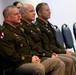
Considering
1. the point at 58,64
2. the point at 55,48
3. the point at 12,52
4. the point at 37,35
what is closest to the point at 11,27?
the point at 12,52

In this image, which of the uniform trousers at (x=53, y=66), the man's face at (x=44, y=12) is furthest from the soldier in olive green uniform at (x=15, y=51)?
the man's face at (x=44, y=12)

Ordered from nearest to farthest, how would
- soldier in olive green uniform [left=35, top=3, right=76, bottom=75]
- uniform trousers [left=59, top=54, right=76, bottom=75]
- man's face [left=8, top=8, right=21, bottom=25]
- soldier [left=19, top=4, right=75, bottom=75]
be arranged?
man's face [left=8, top=8, right=21, bottom=25]
soldier [left=19, top=4, right=75, bottom=75]
uniform trousers [left=59, top=54, right=76, bottom=75]
soldier in olive green uniform [left=35, top=3, right=76, bottom=75]

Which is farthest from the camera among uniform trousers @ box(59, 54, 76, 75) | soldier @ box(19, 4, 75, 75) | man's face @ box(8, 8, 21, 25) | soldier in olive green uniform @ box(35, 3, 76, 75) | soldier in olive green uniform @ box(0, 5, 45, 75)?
soldier in olive green uniform @ box(35, 3, 76, 75)

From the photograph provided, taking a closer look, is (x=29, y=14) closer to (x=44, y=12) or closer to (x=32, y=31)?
(x=32, y=31)

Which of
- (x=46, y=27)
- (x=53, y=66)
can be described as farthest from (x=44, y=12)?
(x=53, y=66)

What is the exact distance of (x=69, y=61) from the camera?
330 cm

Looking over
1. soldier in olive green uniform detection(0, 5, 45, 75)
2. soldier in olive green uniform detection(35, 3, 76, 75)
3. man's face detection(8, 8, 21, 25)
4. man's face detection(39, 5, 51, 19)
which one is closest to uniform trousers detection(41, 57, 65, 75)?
soldier in olive green uniform detection(0, 5, 45, 75)

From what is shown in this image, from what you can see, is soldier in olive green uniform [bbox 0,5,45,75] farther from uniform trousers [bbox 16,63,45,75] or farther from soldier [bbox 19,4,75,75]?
soldier [bbox 19,4,75,75]

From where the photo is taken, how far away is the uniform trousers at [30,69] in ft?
8.60

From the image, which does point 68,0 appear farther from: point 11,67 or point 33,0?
point 11,67

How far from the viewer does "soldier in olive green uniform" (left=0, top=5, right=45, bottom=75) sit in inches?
103

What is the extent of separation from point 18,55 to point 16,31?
327 millimetres

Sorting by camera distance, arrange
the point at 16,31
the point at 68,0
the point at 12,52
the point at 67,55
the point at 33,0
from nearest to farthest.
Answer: the point at 12,52 < the point at 16,31 < the point at 67,55 < the point at 33,0 < the point at 68,0

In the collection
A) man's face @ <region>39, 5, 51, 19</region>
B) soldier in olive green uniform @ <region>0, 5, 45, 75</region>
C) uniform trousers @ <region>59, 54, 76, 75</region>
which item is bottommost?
uniform trousers @ <region>59, 54, 76, 75</region>
